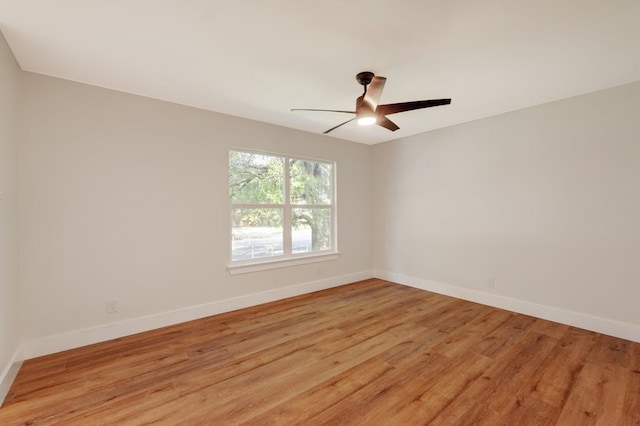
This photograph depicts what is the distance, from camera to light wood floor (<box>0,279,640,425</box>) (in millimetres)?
1771

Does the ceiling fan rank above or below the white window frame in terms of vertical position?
above

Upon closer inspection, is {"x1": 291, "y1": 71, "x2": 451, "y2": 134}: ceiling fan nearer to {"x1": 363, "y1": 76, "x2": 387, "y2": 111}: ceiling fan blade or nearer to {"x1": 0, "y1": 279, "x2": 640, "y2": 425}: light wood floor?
{"x1": 363, "y1": 76, "x2": 387, "y2": 111}: ceiling fan blade

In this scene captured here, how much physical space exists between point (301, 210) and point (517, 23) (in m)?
3.22

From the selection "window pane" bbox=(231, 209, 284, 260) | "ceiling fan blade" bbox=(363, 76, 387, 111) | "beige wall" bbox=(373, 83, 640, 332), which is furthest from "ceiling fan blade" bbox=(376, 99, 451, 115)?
"window pane" bbox=(231, 209, 284, 260)

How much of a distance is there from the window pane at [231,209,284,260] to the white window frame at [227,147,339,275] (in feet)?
0.19

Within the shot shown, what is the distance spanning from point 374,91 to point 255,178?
2.14 m

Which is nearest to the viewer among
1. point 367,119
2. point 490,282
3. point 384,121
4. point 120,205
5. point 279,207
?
point 367,119

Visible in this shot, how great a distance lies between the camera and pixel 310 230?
4.52 m

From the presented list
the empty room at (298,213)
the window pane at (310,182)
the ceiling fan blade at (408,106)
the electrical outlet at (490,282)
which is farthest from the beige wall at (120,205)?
the electrical outlet at (490,282)

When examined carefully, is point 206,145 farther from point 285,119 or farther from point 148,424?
point 148,424

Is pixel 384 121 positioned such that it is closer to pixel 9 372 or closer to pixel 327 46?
pixel 327 46

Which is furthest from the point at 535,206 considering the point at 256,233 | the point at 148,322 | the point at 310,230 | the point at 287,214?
the point at 148,322

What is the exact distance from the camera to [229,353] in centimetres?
253

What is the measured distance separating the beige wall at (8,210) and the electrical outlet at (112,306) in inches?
24.0
